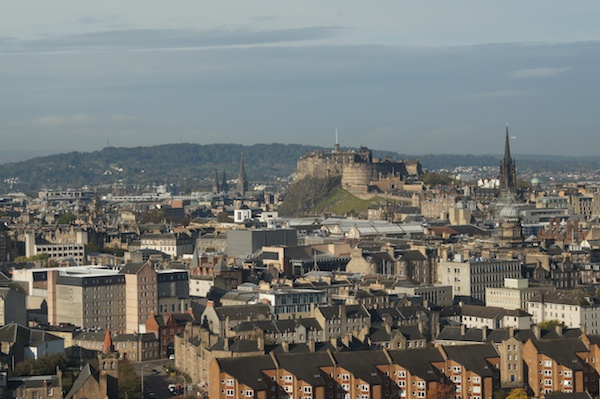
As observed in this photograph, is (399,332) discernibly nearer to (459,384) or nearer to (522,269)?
(459,384)

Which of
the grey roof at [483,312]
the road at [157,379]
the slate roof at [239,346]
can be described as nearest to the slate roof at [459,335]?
the grey roof at [483,312]

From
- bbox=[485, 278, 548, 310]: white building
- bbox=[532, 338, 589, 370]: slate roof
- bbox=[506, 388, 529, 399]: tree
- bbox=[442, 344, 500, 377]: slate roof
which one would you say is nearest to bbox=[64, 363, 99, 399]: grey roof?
bbox=[442, 344, 500, 377]: slate roof

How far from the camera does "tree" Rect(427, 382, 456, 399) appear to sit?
76938 millimetres

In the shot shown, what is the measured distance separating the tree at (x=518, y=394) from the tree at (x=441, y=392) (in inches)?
107

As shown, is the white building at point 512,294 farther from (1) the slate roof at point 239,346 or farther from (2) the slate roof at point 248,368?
(2) the slate roof at point 248,368

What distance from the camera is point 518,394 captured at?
255 ft

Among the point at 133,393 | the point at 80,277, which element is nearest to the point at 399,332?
the point at 133,393

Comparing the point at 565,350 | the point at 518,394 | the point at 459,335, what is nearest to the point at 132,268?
the point at 459,335

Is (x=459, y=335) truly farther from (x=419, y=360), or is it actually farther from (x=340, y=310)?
(x=419, y=360)

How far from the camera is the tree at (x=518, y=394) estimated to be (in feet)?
254

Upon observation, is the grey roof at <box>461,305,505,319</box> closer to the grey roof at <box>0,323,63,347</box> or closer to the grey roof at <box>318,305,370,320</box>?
the grey roof at <box>318,305,370,320</box>

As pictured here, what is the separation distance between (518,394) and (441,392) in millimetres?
3818

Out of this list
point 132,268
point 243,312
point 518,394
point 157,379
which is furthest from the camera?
point 132,268

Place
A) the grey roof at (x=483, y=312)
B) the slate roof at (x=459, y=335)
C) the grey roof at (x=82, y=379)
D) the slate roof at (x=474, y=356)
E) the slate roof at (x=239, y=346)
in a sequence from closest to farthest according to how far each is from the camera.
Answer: the grey roof at (x=82, y=379)
the slate roof at (x=474, y=356)
the slate roof at (x=239, y=346)
the slate roof at (x=459, y=335)
the grey roof at (x=483, y=312)
